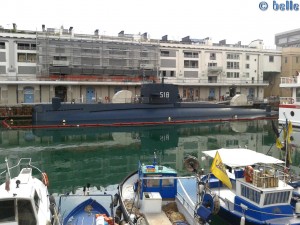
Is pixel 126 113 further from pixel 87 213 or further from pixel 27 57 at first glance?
pixel 87 213

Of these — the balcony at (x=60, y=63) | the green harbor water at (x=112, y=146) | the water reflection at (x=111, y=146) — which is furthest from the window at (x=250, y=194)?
the balcony at (x=60, y=63)

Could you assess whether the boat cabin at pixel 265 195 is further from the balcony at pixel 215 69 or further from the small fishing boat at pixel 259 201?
the balcony at pixel 215 69

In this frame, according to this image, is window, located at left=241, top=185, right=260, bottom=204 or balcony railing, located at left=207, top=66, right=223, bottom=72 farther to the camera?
balcony railing, located at left=207, top=66, right=223, bottom=72

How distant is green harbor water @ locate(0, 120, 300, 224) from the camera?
21.7 metres

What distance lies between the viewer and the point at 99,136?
36.2 meters

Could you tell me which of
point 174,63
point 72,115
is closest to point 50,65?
point 72,115

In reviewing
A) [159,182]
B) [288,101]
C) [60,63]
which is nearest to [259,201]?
[159,182]

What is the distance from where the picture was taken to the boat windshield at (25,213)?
9180mm

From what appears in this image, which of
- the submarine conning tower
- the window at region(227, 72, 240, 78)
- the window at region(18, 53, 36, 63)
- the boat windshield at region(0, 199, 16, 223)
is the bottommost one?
the boat windshield at region(0, 199, 16, 223)

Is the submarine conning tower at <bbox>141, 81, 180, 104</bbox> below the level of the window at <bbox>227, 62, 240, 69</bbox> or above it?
below

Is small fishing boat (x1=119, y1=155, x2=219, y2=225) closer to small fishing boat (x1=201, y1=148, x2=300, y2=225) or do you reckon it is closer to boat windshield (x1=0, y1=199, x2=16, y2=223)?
small fishing boat (x1=201, y1=148, x2=300, y2=225)

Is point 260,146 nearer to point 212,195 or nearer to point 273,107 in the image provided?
point 212,195

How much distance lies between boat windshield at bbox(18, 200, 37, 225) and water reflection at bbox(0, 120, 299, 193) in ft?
28.6

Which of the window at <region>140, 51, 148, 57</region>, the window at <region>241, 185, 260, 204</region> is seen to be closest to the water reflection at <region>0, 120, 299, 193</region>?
the window at <region>241, 185, 260, 204</region>
